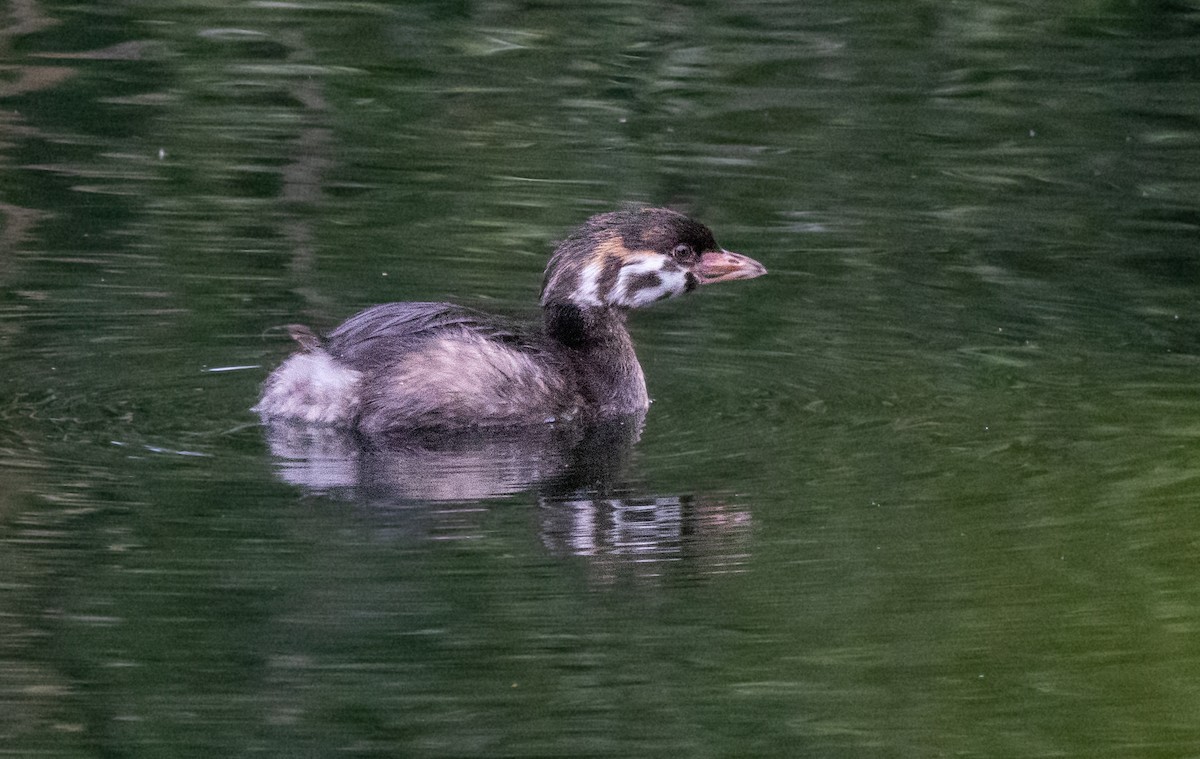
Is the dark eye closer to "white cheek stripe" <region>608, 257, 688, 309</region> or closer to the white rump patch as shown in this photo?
"white cheek stripe" <region>608, 257, 688, 309</region>

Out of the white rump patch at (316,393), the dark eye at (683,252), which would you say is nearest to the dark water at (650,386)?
the white rump patch at (316,393)

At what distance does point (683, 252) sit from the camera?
886 centimetres

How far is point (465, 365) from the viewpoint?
8.12m

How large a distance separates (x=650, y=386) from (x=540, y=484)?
1.56m

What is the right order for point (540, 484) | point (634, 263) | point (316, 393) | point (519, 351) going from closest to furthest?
point (540, 484)
point (316, 393)
point (519, 351)
point (634, 263)

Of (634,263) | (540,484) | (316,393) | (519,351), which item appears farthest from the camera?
(634,263)

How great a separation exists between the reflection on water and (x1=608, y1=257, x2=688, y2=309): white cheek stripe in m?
0.62

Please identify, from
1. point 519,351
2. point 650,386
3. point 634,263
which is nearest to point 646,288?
point 634,263

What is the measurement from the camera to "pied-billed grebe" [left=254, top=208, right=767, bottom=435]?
8.04 m

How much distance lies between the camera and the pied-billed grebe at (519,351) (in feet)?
26.4

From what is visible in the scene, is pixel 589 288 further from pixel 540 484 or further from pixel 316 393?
pixel 540 484

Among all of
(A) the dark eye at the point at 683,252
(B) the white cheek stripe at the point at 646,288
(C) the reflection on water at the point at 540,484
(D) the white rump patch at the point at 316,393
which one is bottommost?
(C) the reflection on water at the point at 540,484

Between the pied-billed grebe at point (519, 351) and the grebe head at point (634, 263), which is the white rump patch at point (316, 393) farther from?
the grebe head at point (634, 263)

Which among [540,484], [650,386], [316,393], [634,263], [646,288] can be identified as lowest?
[650,386]
